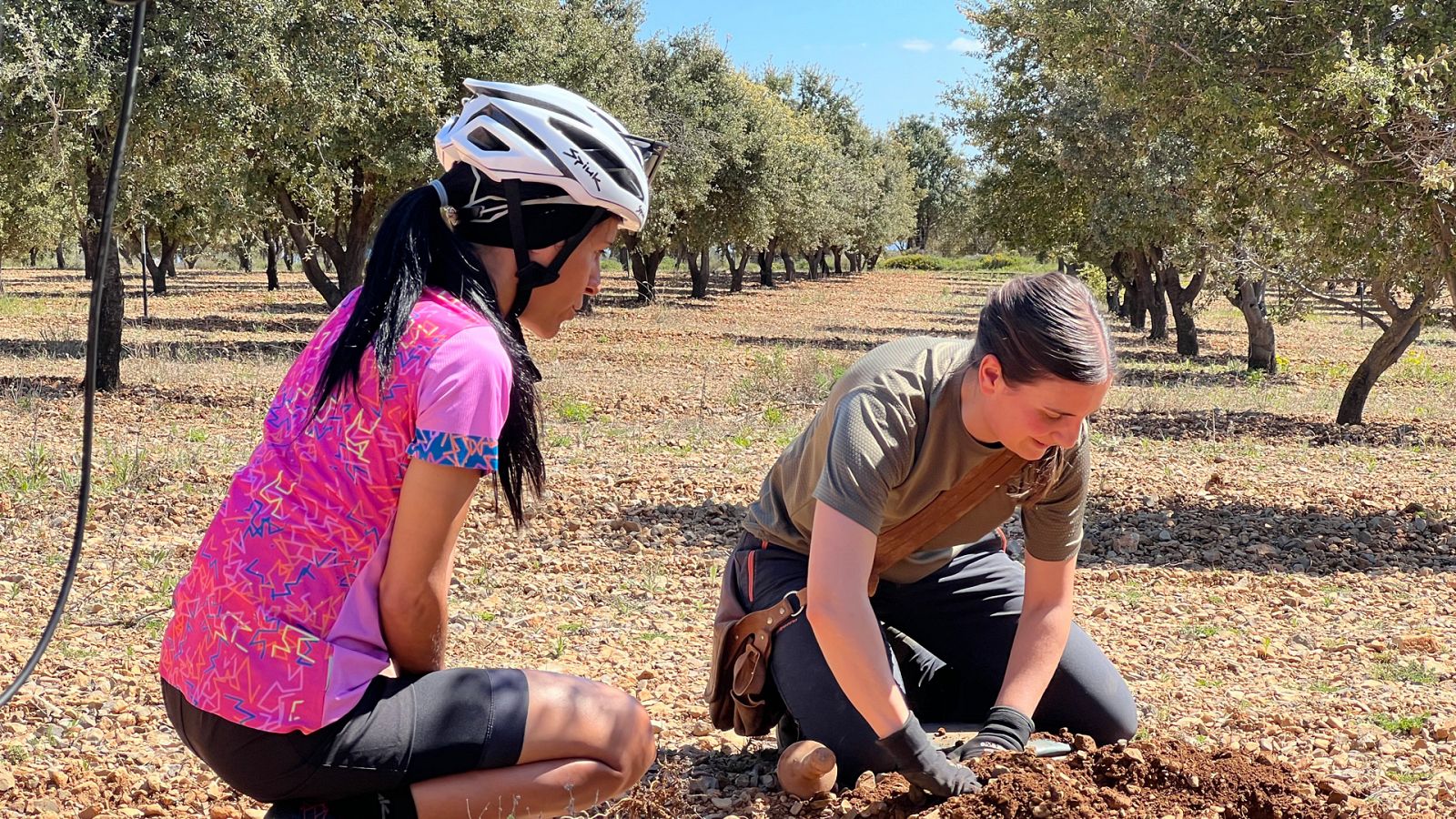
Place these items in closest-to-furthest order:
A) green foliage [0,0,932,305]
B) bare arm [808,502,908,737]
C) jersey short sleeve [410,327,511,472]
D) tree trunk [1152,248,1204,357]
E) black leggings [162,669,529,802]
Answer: jersey short sleeve [410,327,511,472] → black leggings [162,669,529,802] → bare arm [808,502,908,737] → green foliage [0,0,932,305] → tree trunk [1152,248,1204,357]

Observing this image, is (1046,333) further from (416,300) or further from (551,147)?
(416,300)

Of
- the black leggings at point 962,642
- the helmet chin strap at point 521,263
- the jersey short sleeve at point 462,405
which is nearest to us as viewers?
the jersey short sleeve at point 462,405

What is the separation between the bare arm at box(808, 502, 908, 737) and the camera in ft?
9.21

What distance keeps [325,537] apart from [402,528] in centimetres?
15

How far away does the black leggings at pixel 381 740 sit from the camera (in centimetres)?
222

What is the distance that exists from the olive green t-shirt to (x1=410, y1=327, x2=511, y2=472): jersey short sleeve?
95 centimetres

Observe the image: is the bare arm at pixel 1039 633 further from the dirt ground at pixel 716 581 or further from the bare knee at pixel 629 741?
the bare knee at pixel 629 741

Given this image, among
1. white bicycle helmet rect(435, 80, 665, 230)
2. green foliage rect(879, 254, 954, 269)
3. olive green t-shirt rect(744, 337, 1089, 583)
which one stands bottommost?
olive green t-shirt rect(744, 337, 1089, 583)

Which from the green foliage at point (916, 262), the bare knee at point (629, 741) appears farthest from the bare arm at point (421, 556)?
the green foliage at point (916, 262)

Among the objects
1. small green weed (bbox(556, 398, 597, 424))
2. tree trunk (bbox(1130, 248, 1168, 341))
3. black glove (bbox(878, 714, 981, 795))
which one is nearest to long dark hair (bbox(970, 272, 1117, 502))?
black glove (bbox(878, 714, 981, 795))

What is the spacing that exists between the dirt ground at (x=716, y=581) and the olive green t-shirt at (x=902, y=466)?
0.61 metres

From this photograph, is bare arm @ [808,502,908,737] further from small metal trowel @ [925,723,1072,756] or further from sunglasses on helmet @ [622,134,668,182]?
sunglasses on helmet @ [622,134,668,182]

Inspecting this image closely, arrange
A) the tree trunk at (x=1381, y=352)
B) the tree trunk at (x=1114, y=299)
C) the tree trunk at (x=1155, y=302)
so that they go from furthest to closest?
1. the tree trunk at (x=1114, y=299)
2. the tree trunk at (x=1155, y=302)
3. the tree trunk at (x=1381, y=352)

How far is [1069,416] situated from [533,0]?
56.3 ft
